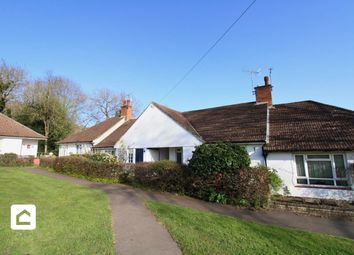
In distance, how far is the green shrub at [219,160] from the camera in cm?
1181

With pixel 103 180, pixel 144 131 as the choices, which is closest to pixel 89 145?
pixel 144 131

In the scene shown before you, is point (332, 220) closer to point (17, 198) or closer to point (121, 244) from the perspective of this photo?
point (121, 244)

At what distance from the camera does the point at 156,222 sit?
741 centimetres

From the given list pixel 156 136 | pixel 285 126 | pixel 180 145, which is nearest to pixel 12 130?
pixel 156 136

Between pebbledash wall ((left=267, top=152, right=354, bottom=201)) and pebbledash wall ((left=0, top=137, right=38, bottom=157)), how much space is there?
28.5 meters

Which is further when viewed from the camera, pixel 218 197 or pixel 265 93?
pixel 265 93

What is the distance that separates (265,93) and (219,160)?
1195 cm

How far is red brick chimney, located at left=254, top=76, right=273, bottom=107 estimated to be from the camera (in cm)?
2109

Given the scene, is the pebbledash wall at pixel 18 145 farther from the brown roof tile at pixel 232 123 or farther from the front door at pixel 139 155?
the brown roof tile at pixel 232 123

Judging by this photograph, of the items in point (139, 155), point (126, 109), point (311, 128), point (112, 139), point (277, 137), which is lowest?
point (139, 155)

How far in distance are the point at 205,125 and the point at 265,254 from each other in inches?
583

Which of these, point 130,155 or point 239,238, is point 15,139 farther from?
point 239,238

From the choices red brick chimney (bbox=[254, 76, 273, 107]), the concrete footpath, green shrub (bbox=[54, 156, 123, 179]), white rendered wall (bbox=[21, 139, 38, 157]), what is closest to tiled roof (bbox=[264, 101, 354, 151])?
red brick chimney (bbox=[254, 76, 273, 107])

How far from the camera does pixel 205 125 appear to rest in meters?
19.9
